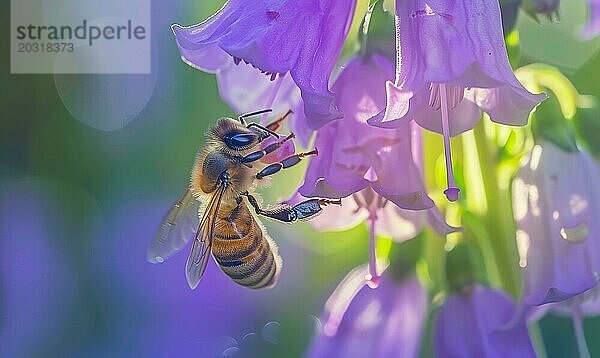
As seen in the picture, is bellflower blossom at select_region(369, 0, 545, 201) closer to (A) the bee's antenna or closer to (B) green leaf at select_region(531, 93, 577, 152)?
(B) green leaf at select_region(531, 93, 577, 152)

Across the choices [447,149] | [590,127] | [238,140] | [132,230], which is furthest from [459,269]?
[132,230]

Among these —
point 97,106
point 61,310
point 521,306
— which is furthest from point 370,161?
point 61,310

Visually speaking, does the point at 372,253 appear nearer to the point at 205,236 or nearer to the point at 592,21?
the point at 205,236

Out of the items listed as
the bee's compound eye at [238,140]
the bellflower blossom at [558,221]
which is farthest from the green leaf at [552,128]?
the bee's compound eye at [238,140]

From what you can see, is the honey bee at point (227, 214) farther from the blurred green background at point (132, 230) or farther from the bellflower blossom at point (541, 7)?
the bellflower blossom at point (541, 7)

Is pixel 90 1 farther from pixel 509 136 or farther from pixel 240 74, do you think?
pixel 509 136
